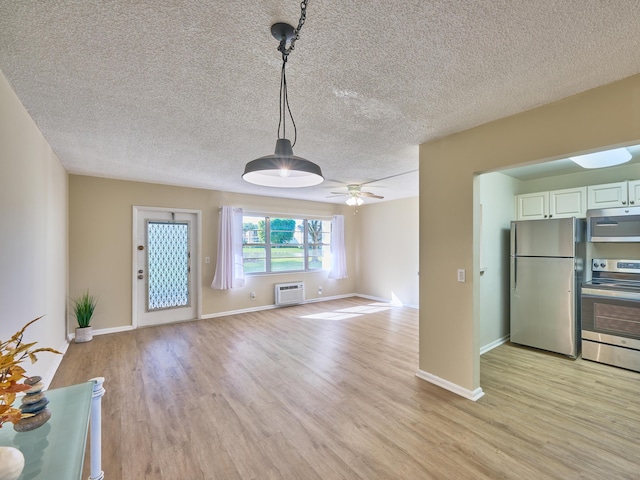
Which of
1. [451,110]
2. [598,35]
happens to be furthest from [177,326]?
[598,35]

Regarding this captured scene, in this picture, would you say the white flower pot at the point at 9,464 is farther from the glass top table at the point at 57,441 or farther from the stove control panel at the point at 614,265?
the stove control panel at the point at 614,265

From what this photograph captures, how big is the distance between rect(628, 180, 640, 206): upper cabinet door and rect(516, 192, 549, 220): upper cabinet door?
2.58 feet

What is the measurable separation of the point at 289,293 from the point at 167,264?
2.62 meters

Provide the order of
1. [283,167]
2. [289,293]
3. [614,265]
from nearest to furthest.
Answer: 1. [283,167]
2. [614,265]
3. [289,293]

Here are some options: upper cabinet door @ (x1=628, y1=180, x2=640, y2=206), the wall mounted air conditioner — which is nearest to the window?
the wall mounted air conditioner

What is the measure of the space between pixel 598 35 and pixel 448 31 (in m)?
0.78

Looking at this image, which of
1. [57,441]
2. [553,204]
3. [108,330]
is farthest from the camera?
[108,330]

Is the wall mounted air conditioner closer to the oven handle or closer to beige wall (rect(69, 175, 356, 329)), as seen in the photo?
beige wall (rect(69, 175, 356, 329))

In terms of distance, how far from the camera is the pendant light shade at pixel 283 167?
1.34 m

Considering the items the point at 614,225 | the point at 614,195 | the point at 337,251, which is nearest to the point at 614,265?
the point at 614,225

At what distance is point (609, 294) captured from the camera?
3.29m

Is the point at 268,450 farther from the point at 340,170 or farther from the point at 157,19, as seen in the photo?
the point at 340,170

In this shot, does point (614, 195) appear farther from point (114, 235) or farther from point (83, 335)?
point (83, 335)

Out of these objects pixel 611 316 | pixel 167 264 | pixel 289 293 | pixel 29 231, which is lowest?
pixel 289 293
